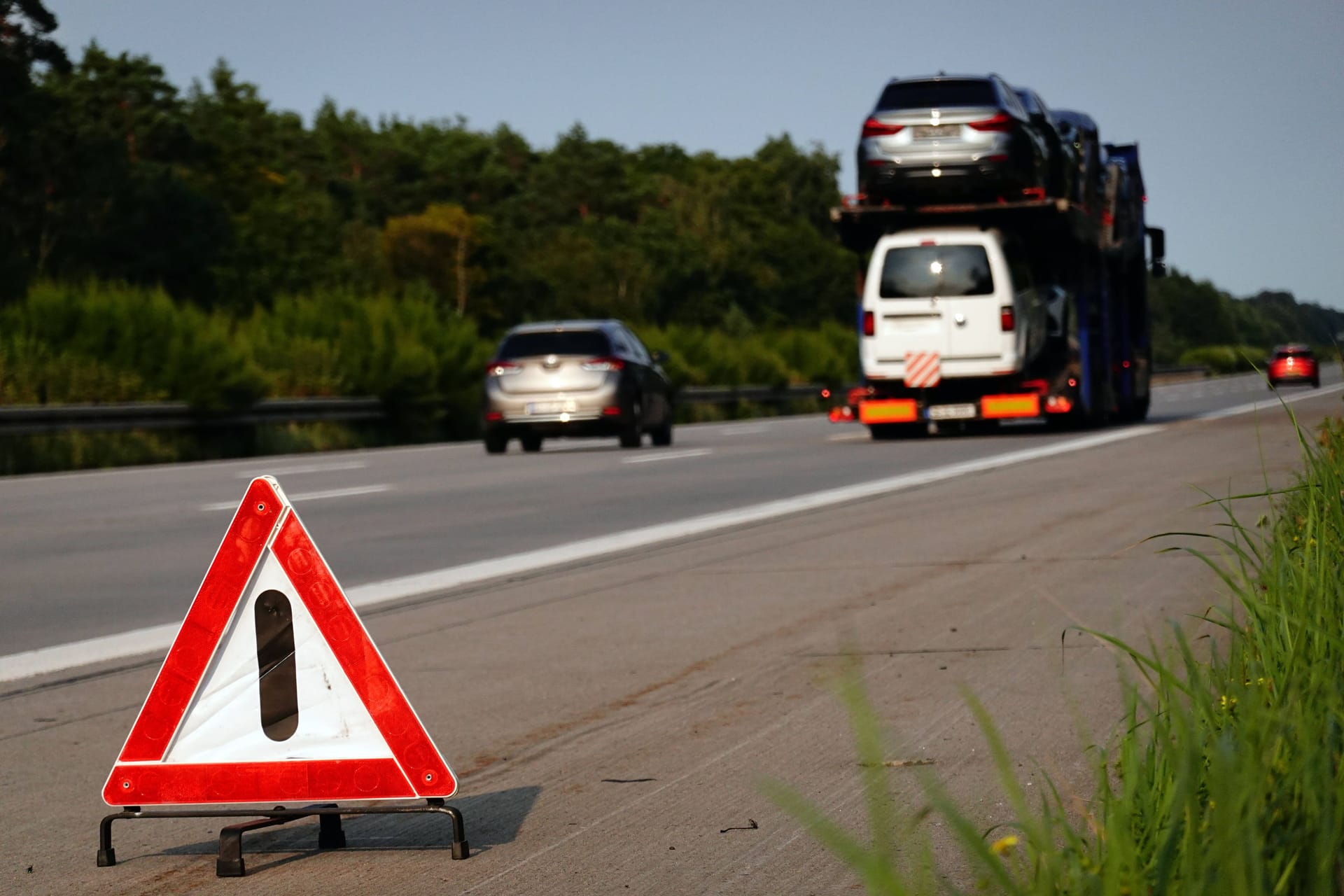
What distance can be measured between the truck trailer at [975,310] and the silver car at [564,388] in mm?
2960

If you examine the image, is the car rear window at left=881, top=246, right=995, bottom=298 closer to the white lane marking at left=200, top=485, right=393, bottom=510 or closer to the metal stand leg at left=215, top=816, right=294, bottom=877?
the white lane marking at left=200, top=485, right=393, bottom=510

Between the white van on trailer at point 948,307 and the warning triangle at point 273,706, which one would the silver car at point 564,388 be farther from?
the warning triangle at point 273,706

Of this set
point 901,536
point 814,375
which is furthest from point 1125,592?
point 814,375

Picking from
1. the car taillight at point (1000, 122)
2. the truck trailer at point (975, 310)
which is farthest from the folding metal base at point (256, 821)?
the car taillight at point (1000, 122)

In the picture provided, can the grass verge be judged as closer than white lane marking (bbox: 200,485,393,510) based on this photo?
Yes

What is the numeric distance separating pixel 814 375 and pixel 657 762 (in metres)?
45.1

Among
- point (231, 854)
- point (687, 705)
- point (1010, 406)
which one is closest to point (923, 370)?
point (1010, 406)

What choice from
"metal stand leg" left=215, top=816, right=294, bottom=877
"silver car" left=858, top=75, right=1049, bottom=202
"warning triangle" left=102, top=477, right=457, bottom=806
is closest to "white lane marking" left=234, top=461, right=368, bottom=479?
"silver car" left=858, top=75, right=1049, bottom=202

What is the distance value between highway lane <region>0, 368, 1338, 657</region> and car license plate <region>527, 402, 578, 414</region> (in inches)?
21.7

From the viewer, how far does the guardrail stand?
70.9 feet

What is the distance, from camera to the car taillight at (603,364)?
78.9ft

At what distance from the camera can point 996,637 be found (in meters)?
7.21

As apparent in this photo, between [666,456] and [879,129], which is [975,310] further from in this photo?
[666,456]

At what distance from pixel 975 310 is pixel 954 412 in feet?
4.49
